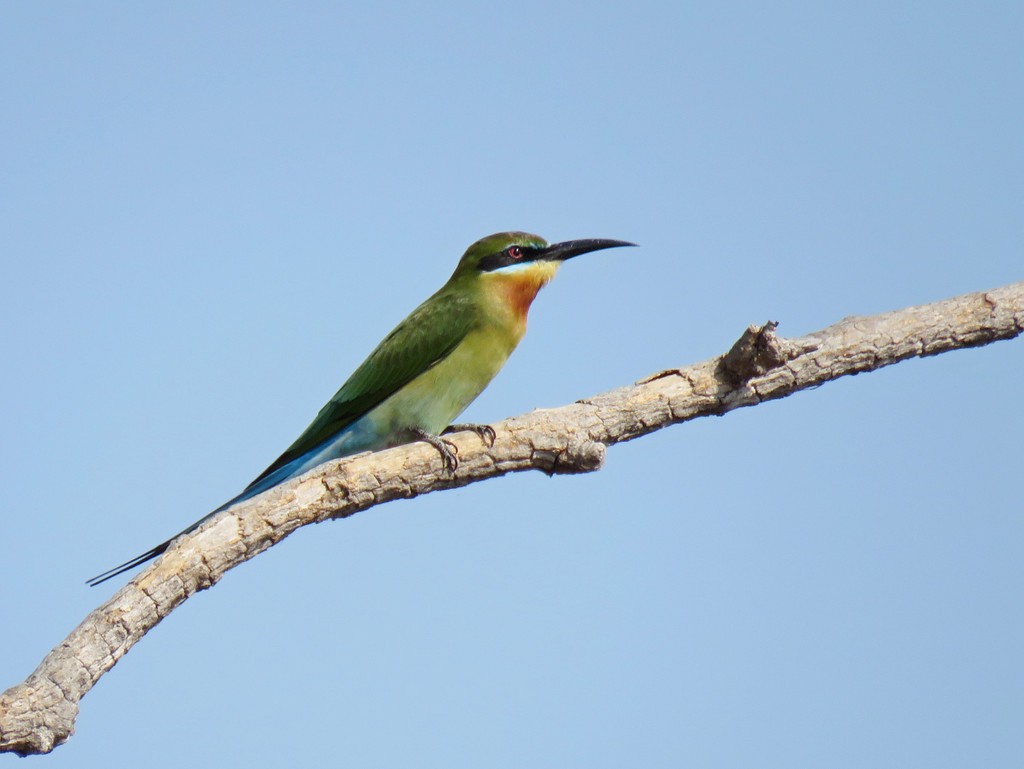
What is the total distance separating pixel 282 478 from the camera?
548cm

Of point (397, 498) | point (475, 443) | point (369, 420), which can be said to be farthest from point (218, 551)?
point (369, 420)

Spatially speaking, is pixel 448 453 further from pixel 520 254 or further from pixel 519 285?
pixel 520 254

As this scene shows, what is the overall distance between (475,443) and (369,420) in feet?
3.76

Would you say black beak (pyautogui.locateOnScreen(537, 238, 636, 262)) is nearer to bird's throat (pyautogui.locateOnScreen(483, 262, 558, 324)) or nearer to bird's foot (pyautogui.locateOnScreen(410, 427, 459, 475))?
bird's throat (pyautogui.locateOnScreen(483, 262, 558, 324))

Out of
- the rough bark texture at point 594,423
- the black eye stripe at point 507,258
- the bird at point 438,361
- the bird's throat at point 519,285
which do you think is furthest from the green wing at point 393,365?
the rough bark texture at point 594,423

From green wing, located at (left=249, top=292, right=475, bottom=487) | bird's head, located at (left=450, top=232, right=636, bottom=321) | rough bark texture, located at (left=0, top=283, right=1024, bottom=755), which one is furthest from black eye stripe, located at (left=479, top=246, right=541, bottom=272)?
rough bark texture, located at (left=0, top=283, right=1024, bottom=755)

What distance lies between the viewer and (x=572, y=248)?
632 centimetres

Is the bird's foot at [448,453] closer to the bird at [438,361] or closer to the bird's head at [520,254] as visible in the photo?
the bird at [438,361]

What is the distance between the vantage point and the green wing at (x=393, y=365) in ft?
18.8

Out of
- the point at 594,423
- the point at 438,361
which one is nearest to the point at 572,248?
the point at 438,361

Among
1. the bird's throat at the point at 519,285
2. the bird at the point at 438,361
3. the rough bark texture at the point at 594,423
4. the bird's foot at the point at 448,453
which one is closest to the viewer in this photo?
the rough bark texture at the point at 594,423

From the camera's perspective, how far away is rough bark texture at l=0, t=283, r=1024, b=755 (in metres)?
4.11

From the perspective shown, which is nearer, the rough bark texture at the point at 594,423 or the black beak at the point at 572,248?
the rough bark texture at the point at 594,423

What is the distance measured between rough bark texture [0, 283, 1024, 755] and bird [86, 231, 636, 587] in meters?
0.82
